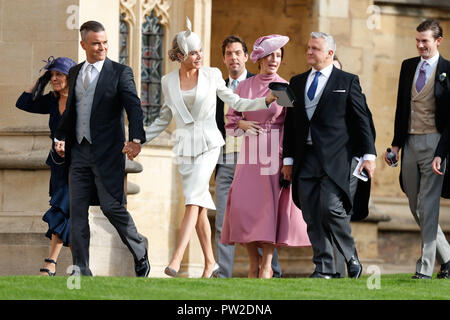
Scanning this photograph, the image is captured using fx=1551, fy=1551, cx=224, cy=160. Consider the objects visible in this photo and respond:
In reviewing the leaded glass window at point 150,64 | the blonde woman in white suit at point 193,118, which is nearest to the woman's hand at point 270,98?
the blonde woman in white suit at point 193,118

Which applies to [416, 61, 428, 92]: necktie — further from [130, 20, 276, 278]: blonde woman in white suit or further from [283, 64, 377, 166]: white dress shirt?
[130, 20, 276, 278]: blonde woman in white suit

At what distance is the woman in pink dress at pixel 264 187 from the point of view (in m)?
12.2

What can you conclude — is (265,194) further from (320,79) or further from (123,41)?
(123,41)

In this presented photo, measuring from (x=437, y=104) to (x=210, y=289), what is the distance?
9.41 feet

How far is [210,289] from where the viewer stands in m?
10.0

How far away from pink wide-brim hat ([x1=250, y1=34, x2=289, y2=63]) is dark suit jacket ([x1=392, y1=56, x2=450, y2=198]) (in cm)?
99

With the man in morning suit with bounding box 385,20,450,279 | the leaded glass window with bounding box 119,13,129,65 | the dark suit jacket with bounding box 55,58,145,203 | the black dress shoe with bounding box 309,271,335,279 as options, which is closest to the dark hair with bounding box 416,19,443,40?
the man in morning suit with bounding box 385,20,450,279

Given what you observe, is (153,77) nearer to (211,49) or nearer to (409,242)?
(211,49)

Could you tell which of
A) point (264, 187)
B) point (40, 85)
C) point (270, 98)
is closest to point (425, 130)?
point (270, 98)

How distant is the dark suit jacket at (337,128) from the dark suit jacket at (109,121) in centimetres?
122

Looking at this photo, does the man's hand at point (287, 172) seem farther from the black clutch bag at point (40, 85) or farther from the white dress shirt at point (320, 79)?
the black clutch bag at point (40, 85)

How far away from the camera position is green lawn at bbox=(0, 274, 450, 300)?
9.52 metres

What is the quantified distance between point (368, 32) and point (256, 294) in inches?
379

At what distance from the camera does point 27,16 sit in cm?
1445
